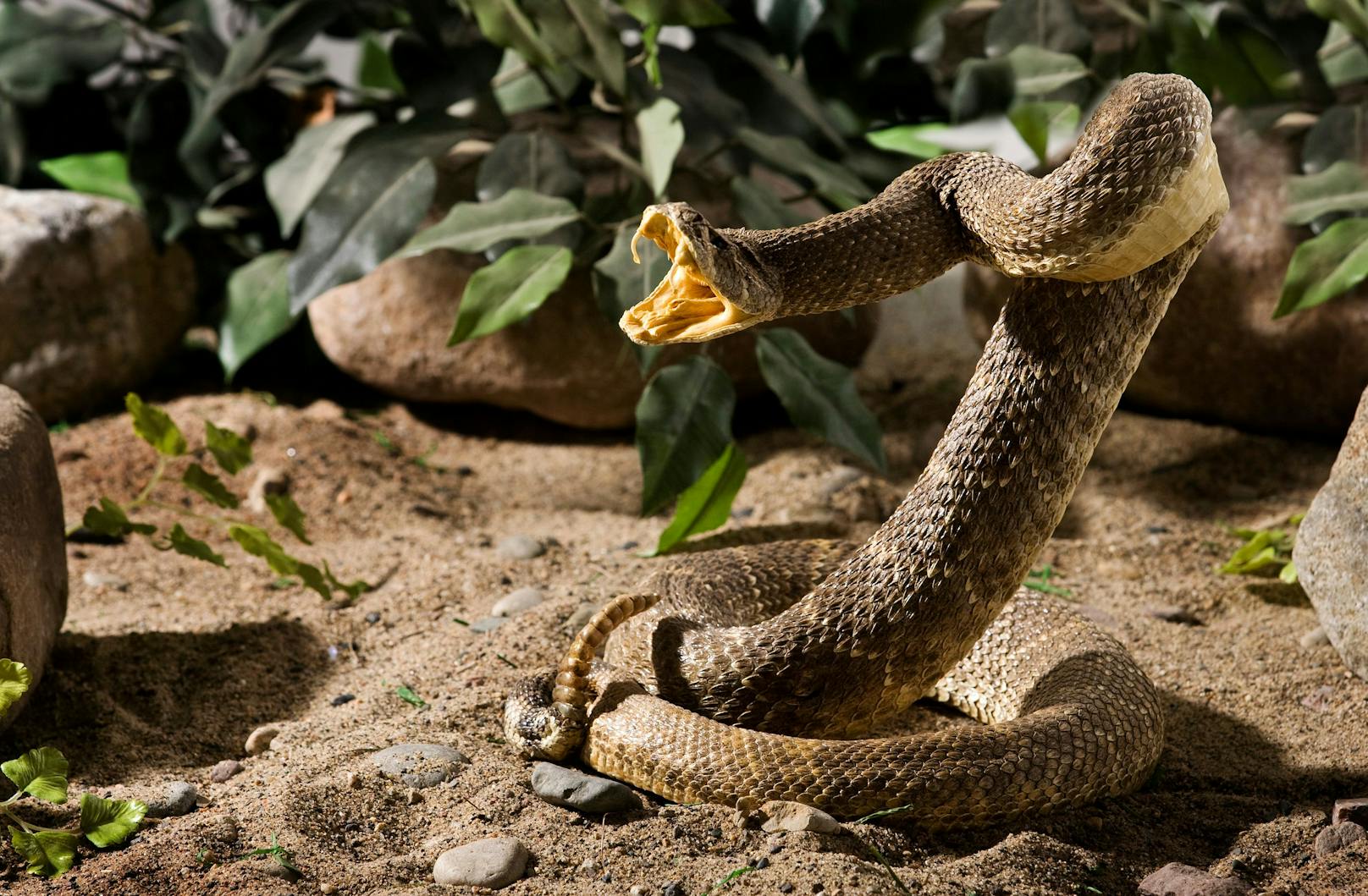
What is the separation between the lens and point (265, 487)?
3947mm

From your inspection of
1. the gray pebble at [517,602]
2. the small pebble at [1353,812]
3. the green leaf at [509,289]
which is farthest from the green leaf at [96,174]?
the small pebble at [1353,812]

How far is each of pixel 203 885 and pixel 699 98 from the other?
117 inches

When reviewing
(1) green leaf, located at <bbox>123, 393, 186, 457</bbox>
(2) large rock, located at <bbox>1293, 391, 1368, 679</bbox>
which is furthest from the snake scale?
(1) green leaf, located at <bbox>123, 393, 186, 457</bbox>

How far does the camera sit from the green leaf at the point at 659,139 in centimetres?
343

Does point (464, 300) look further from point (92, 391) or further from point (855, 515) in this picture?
point (92, 391)

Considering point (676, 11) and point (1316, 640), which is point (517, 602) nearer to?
point (676, 11)

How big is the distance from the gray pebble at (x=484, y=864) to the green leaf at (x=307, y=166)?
2.73 meters

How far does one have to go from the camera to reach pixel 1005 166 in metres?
2.14

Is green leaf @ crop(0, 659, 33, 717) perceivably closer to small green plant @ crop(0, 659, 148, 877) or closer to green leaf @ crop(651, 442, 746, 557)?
small green plant @ crop(0, 659, 148, 877)

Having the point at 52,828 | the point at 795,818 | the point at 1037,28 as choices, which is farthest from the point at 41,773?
the point at 1037,28

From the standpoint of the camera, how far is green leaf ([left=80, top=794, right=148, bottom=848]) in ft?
6.78

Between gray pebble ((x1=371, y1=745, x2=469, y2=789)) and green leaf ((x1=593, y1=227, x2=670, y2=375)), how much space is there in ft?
4.44

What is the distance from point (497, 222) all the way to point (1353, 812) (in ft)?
8.51

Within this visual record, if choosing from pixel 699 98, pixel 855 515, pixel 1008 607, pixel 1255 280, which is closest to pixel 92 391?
pixel 699 98
